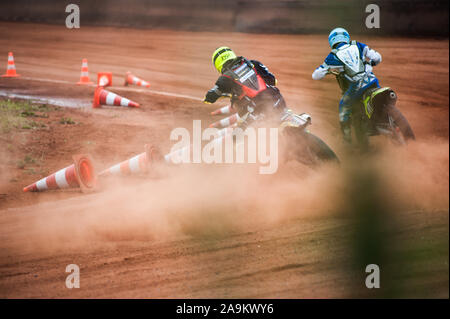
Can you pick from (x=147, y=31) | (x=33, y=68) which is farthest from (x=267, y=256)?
(x=147, y=31)

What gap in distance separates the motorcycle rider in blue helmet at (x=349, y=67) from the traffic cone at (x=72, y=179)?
3339mm

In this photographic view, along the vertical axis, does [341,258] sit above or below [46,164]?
below

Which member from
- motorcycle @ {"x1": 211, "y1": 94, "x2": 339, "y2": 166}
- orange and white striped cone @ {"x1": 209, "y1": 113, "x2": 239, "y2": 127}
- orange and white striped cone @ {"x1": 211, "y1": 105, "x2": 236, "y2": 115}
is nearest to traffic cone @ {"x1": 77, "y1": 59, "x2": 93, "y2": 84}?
orange and white striped cone @ {"x1": 211, "y1": 105, "x2": 236, "y2": 115}

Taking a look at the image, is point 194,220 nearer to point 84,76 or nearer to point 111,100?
point 111,100

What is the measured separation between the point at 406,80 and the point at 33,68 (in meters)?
10.8

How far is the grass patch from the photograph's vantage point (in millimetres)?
9789

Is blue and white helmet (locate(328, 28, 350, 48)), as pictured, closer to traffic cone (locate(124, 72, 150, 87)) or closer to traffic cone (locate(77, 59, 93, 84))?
traffic cone (locate(124, 72, 150, 87))

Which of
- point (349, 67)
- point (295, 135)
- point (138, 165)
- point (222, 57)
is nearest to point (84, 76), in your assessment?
point (138, 165)

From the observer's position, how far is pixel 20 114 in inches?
416

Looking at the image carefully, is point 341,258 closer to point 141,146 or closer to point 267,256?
point 267,256

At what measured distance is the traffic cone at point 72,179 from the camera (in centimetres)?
711

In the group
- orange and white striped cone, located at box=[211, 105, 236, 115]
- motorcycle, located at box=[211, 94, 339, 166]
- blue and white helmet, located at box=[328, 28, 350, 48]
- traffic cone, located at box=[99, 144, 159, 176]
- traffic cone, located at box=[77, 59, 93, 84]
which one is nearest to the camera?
motorcycle, located at box=[211, 94, 339, 166]

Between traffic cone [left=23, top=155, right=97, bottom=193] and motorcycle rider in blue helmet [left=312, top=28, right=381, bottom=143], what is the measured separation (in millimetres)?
3339

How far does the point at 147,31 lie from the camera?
2044 centimetres
